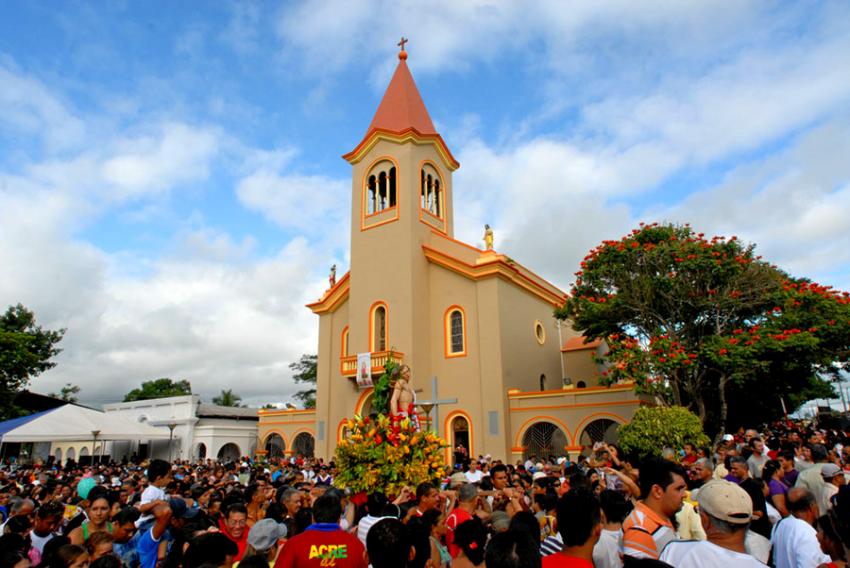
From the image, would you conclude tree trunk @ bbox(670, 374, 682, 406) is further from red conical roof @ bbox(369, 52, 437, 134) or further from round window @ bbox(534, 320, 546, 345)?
red conical roof @ bbox(369, 52, 437, 134)

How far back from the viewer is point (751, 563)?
270 centimetres

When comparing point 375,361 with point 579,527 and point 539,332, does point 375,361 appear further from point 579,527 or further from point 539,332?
point 579,527

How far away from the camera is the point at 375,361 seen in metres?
21.4

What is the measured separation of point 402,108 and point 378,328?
10254 mm

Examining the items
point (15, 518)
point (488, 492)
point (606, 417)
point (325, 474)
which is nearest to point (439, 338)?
point (606, 417)

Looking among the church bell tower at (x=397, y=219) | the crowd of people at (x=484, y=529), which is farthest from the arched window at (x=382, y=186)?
the crowd of people at (x=484, y=529)

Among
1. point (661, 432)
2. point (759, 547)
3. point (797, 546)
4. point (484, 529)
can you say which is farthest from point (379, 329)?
point (797, 546)

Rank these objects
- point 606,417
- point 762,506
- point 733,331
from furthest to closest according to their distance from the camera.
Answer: point 606,417, point 733,331, point 762,506

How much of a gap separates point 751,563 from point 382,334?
20.2 metres

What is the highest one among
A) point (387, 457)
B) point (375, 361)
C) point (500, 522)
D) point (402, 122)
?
point (402, 122)

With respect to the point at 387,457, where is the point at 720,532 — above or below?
below

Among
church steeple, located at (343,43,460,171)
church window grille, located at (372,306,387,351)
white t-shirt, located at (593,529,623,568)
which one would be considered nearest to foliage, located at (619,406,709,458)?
church window grille, located at (372,306,387,351)

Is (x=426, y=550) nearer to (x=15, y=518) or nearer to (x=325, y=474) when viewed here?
(x=15, y=518)

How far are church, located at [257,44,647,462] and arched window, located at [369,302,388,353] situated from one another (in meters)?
0.04
